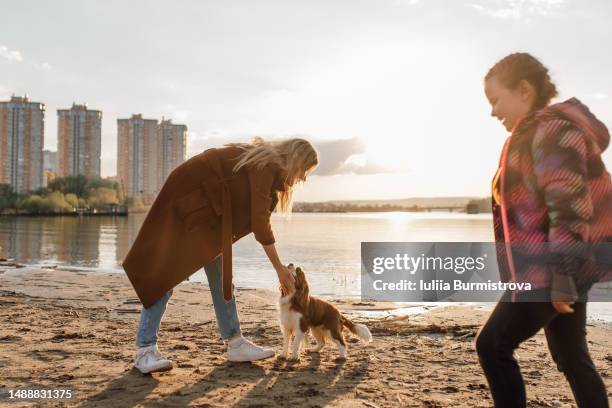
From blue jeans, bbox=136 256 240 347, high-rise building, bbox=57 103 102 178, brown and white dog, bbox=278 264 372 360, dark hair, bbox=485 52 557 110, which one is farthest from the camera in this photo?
high-rise building, bbox=57 103 102 178

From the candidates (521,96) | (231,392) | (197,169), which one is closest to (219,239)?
(197,169)

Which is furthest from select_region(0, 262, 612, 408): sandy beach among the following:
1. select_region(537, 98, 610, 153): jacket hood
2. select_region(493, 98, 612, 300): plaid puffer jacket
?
select_region(537, 98, 610, 153): jacket hood

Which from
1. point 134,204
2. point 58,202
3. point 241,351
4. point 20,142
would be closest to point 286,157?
point 241,351

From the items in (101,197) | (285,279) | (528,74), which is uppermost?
(528,74)

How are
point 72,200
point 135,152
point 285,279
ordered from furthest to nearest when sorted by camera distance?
point 135,152
point 72,200
point 285,279

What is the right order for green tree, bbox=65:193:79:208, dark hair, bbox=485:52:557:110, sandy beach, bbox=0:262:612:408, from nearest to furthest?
dark hair, bbox=485:52:557:110 → sandy beach, bbox=0:262:612:408 → green tree, bbox=65:193:79:208

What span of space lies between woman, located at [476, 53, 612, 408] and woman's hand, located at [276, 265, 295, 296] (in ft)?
7.39

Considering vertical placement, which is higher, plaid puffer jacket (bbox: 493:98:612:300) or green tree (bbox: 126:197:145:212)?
plaid puffer jacket (bbox: 493:98:612:300)

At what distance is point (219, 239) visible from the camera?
4.56 metres

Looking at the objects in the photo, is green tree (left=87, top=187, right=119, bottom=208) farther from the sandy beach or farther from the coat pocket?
the coat pocket

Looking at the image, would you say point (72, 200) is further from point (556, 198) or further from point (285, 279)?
point (556, 198)

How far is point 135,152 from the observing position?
148 metres

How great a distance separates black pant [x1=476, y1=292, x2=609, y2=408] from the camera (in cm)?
255

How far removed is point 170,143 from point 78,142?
26.1 metres
